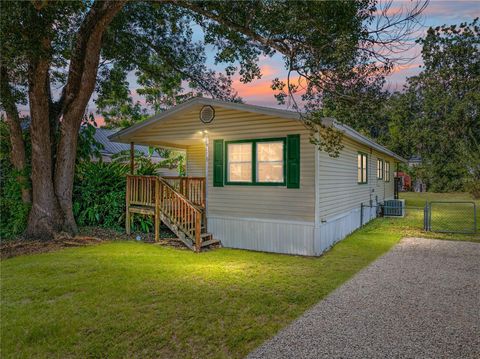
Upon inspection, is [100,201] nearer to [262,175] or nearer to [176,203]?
[176,203]

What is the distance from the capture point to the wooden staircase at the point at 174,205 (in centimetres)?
825

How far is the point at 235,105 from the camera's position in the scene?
318 inches

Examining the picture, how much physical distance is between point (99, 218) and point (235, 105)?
216 inches

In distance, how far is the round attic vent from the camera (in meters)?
8.82

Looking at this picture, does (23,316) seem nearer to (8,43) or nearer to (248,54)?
(8,43)

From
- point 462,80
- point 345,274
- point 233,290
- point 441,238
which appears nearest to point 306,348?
point 233,290

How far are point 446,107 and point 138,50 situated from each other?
25.5 m

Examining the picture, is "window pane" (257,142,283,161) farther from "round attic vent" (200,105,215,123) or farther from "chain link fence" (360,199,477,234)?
"chain link fence" (360,199,477,234)

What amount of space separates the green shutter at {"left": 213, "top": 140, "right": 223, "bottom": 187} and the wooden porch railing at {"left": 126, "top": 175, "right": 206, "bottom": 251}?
1.49 feet

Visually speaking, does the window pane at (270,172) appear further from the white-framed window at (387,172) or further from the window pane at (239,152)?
the white-framed window at (387,172)

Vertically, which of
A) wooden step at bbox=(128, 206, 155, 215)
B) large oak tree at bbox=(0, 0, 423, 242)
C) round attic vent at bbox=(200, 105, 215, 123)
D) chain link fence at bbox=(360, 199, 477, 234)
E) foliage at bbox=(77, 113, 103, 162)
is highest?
large oak tree at bbox=(0, 0, 423, 242)

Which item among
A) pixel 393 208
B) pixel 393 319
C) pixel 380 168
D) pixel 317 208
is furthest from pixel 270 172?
pixel 380 168

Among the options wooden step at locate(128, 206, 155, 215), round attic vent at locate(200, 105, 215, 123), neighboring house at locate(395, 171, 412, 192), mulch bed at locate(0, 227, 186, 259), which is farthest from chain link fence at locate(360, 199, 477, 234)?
neighboring house at locate(395, 171, 412, 192)

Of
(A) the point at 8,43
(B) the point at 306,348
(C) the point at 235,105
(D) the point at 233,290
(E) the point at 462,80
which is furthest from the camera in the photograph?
(E) the point at 462,80
